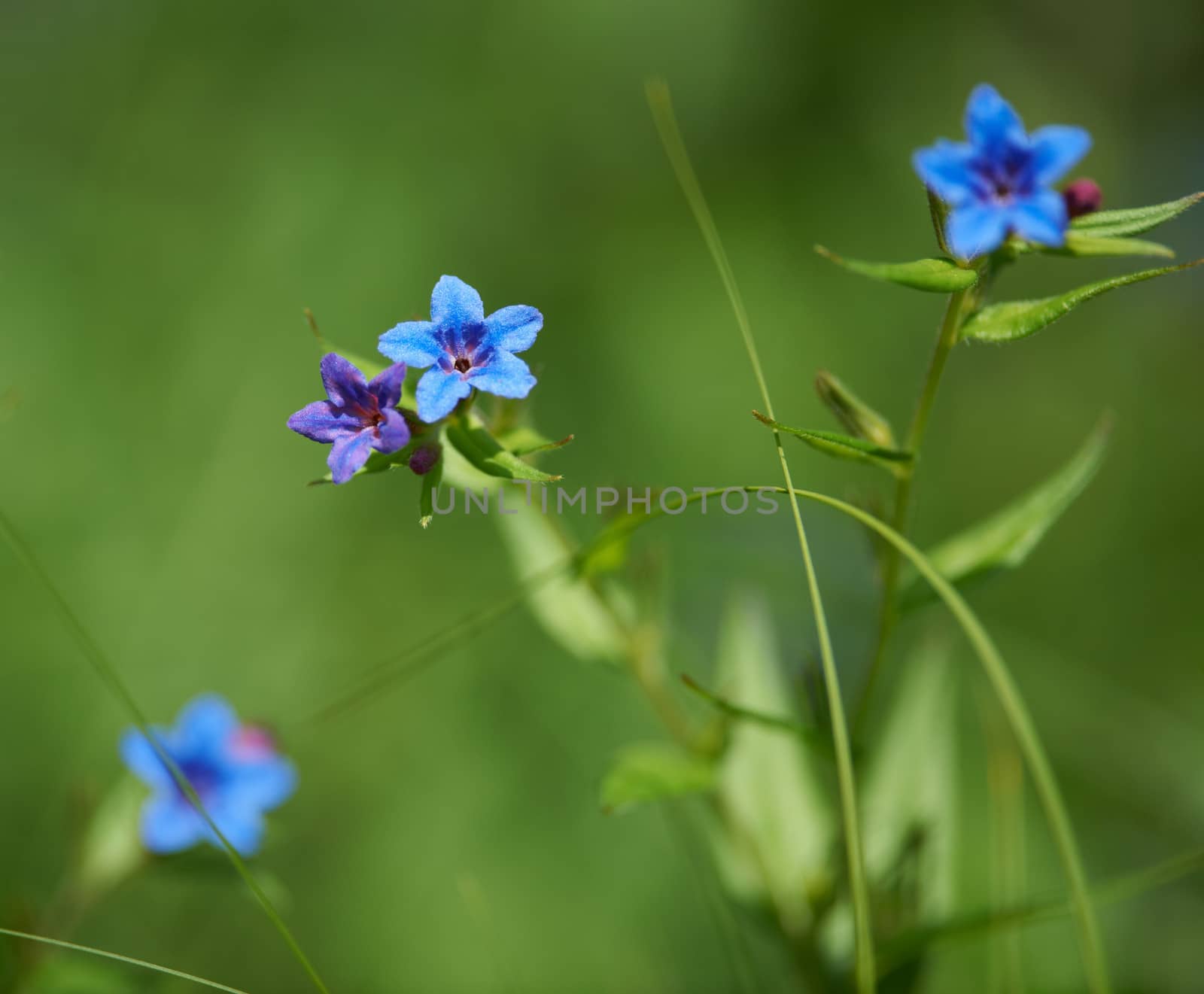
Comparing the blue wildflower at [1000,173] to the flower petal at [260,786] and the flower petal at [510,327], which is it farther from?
the flower petal at [260,786]

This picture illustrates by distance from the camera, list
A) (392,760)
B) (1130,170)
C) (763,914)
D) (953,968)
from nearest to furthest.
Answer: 1. (763,914)
2. (953,968)
3. (392,760)
4. (1130,170)

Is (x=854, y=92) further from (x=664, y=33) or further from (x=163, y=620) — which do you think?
(x=163, y=620)

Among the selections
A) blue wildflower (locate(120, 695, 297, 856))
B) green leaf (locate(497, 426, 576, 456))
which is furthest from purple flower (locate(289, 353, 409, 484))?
blue wildflower (locate(120, 695, 297, 856))

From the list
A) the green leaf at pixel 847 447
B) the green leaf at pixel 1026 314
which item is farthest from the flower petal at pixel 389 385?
A: the green leaf at pixel 1026 314

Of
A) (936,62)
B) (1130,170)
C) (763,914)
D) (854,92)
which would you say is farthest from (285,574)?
(1130,170)

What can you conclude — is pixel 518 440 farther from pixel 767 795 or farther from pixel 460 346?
pixel 767 795

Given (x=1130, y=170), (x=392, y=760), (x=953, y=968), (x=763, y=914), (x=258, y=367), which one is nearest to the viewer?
(x=763, y=914)
